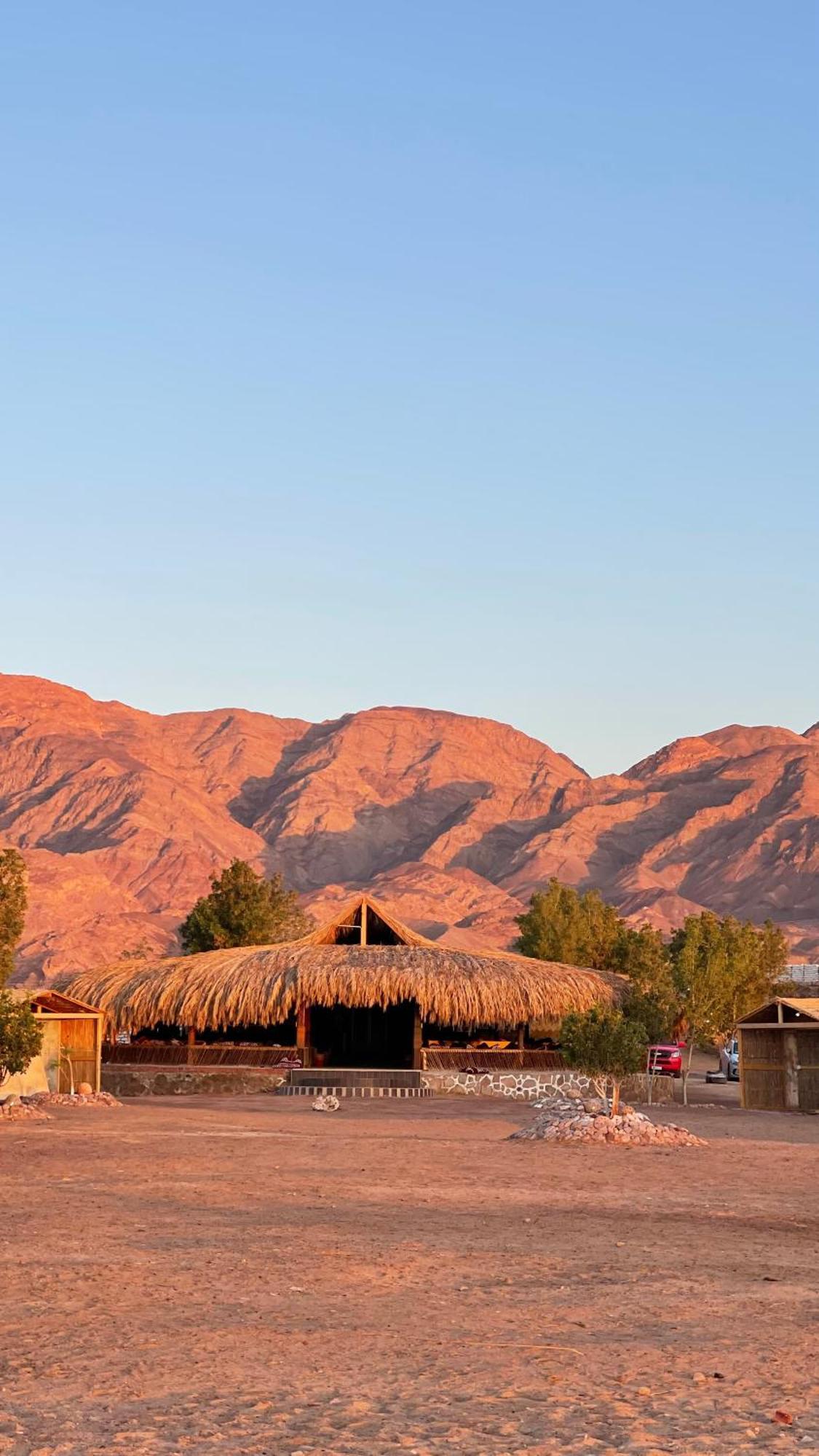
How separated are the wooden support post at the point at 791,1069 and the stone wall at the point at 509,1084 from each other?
428 centimetres

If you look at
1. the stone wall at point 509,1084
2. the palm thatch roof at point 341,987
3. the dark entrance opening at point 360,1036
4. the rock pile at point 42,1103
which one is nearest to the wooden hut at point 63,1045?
the rock pile at point 42,1103

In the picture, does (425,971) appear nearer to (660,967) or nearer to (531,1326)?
(660,967)

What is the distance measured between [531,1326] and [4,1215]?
599cm

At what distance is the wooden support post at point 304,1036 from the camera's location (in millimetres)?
38031

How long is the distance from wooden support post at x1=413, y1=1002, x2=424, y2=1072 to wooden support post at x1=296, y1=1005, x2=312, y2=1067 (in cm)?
250

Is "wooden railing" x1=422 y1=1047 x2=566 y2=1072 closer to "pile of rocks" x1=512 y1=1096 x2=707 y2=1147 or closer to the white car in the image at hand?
the white car

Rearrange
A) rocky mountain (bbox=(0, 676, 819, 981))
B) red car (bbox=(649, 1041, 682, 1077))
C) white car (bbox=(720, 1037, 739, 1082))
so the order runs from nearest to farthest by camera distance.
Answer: red car (bbox=(649, 1041, 682, 1077))
white car (bbox=(720, 1037, 739, 1082))
rocky mountain (bbox=(0, 676, 819, 981))

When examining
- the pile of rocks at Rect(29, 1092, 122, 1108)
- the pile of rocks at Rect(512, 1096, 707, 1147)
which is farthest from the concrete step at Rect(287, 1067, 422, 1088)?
the pile of rocks at Rect(512, 1096, 707, 1147)

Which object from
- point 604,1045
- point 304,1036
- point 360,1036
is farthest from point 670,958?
point 604,1045

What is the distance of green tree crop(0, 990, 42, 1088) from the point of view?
25000mm

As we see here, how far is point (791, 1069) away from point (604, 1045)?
691 centimetres

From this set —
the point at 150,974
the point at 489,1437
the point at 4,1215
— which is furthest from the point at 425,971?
the point at 489,1437

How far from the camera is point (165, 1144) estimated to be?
67.9ft

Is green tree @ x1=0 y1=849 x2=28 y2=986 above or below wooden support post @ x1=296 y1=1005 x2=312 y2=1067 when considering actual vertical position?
above
